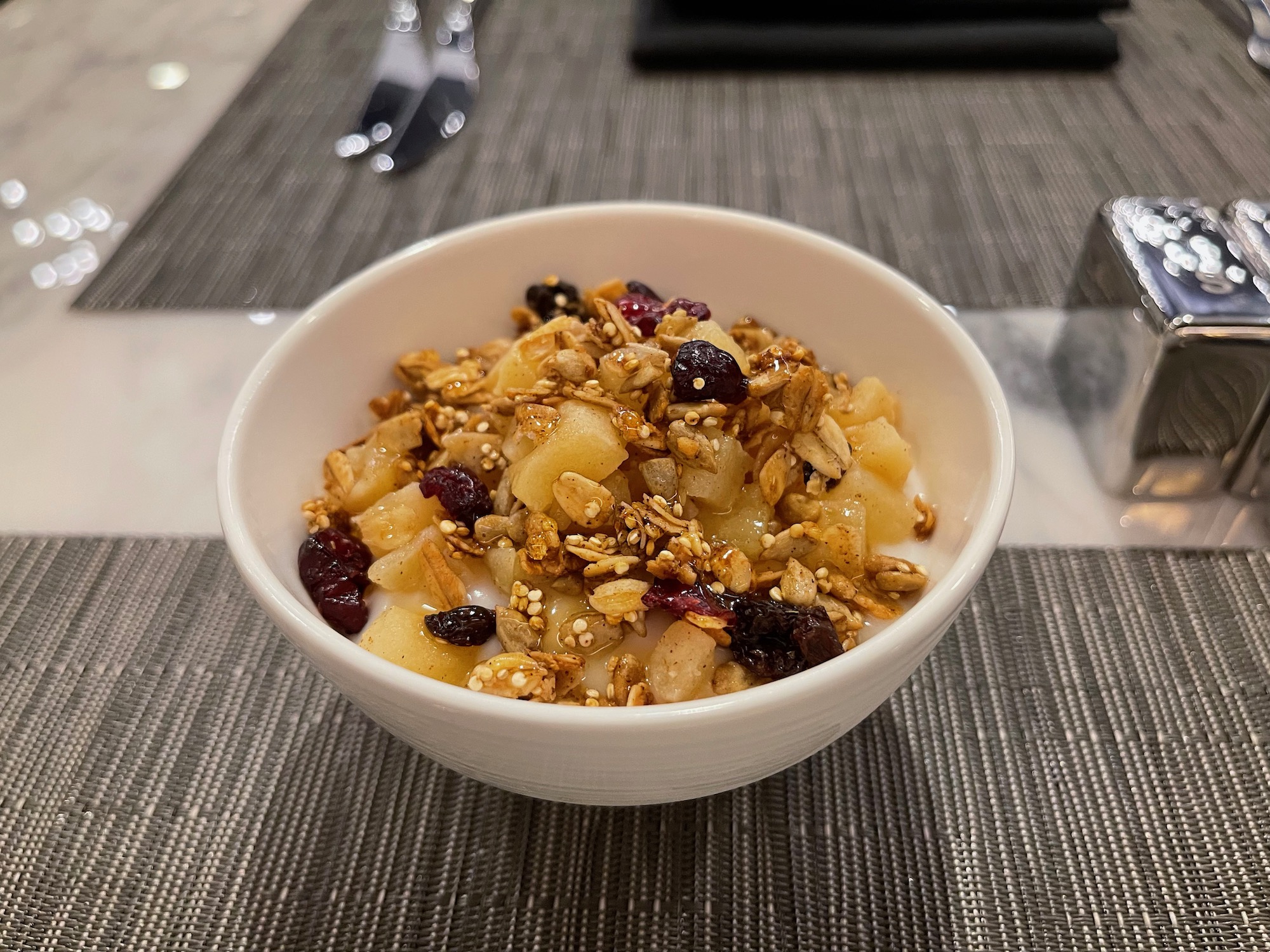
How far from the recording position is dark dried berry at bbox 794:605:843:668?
0.66 meters

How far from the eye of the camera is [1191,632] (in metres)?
0.95

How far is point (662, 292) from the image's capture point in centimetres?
104

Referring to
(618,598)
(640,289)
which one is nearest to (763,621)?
(618,598)

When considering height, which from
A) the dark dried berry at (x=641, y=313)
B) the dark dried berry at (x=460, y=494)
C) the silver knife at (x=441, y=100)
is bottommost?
the silver knife at (x=441, y=100)

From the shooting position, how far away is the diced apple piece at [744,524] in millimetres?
771

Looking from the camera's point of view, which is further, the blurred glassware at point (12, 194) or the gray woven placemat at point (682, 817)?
the blurred glassware at point (12, 194)

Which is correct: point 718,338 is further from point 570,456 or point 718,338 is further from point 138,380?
point 138,380

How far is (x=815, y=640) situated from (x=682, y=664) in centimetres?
10

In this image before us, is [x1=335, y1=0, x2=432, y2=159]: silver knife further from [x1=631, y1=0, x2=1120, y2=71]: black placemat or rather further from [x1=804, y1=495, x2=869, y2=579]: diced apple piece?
[x1=804, y1=495, x2=869, y2=579]: diced apple piece

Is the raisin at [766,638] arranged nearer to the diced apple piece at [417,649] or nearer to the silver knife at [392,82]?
the diced apple piece at [417,649]

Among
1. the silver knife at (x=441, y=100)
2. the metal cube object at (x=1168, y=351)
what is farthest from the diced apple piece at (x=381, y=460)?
the silver knife at (x=441, y=100)

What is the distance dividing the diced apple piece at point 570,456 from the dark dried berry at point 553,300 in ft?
0.89

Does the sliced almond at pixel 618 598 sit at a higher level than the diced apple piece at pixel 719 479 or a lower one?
lower

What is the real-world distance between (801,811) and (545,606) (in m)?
0.32
